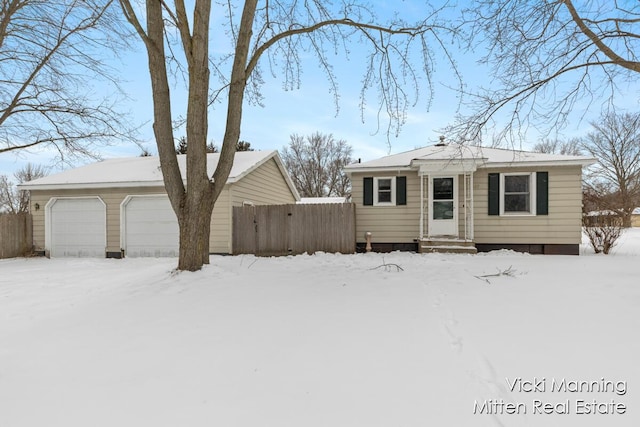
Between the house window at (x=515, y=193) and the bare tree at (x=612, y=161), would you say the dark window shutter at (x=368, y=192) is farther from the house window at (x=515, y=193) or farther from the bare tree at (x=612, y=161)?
the bare tree at (x=612, y=161)

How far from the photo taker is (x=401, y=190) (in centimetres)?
1079

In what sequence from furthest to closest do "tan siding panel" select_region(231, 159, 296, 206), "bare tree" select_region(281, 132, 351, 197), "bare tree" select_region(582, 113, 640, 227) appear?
"bare tree" select_region(281, 132, 351, 197)
"bare tree" select_region(582, 113, 640, 227)
"tan siding panel" select_region(231, 159, 296, 206)

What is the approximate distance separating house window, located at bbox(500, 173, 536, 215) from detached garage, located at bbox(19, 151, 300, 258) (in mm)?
8326

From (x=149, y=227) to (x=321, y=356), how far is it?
33.2 ft

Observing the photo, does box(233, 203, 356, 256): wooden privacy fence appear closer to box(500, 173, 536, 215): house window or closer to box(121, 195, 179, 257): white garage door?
box(121, 195, 179, 257): white garage door

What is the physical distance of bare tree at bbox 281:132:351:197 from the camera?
1307 inches

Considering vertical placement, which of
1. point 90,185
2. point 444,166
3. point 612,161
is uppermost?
point 612,161

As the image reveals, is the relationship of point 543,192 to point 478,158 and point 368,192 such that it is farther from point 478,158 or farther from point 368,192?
point 368,192

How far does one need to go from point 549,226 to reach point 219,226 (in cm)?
Answer: 1035

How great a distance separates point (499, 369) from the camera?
2.42 metres

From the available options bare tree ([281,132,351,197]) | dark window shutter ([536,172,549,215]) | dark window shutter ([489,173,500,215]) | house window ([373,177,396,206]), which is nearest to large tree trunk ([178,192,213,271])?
house window ([373,177,396,206])

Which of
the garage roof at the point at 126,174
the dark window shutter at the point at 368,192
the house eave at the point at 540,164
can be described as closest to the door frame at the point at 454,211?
the house eave at the point at 540,164

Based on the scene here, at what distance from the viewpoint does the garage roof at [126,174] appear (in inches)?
423

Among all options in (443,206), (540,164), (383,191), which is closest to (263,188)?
(383,191)
